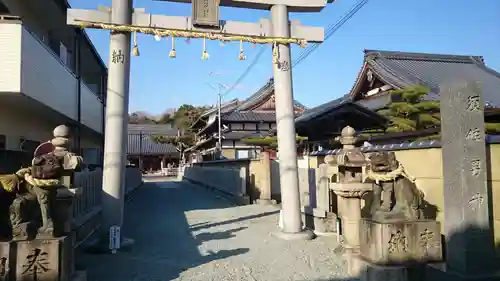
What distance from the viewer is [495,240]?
18.0 ft

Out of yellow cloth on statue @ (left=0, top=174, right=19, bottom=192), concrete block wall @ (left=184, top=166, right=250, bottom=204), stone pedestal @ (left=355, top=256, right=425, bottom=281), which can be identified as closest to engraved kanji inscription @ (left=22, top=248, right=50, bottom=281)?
yellow cloth on statue @ (left=0, top=174, right=19, bottom=192)

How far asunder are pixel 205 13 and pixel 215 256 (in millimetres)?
5092

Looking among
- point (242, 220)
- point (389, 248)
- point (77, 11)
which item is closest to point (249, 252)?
point (389, 248)

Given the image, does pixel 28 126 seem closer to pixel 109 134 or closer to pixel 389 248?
pixel 109 134

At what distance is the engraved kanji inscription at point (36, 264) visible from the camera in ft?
14.9

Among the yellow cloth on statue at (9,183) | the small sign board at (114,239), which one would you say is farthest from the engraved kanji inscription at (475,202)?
the small sign board at (114,239)

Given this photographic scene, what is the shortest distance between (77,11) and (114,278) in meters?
5.39

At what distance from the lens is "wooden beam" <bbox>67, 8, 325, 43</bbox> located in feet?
26.5

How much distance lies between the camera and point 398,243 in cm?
527

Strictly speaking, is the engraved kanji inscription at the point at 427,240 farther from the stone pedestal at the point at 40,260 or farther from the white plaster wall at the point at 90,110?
the white plaster wall at the point at 90,110

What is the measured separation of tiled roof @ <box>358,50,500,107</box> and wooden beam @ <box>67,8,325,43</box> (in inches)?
420

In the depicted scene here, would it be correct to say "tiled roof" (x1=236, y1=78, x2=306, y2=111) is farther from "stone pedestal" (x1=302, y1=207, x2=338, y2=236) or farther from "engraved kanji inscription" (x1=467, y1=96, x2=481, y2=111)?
"engraved kanji inscription" (x1=467, y1=96, x2=481, y2=111)

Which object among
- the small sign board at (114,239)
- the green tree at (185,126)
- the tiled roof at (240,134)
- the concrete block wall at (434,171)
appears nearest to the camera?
the concrete block wall at (434,171)

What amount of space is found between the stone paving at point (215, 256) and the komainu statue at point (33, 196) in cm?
167
